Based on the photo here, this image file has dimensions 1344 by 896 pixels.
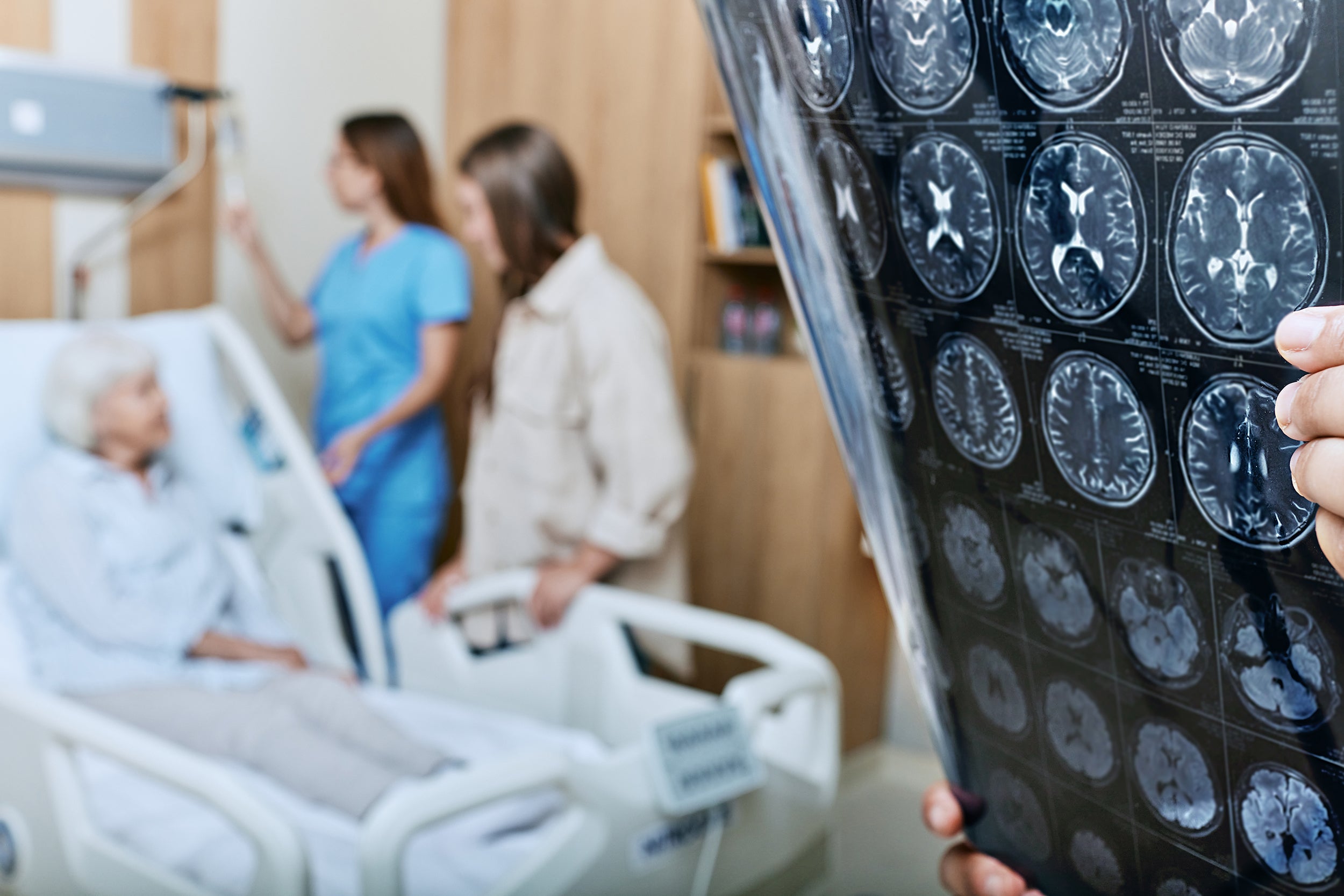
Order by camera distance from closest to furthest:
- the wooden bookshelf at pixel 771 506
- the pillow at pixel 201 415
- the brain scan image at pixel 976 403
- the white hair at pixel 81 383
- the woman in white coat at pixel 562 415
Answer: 1. the brain scan image at pixel 976 403
2. the white hair at pixel 81 383
3. the woman in white coat at pixel 562 415
4. the pillow at pixel 201 415
5. the wooden bookshelf at pixel 771 506

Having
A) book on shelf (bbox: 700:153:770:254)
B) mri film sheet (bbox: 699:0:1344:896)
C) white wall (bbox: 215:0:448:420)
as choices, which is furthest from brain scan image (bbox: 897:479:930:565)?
white wall (bbox: 215:0:448:420)

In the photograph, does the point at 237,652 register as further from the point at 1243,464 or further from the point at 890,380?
the point at 1243,464

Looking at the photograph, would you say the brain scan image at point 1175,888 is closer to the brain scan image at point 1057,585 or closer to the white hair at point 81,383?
the brain scan image at point 1057,585

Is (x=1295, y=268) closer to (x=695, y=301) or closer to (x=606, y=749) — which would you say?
(x=606, y=749)

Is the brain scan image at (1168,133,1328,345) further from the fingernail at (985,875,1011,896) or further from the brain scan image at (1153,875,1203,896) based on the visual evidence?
the fingernail at (985,875,1011,896)

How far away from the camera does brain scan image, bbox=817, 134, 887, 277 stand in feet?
1.28

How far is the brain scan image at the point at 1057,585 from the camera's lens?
399 millimetres

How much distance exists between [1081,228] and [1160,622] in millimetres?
129

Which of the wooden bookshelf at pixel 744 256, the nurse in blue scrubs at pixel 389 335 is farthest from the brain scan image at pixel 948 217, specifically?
the wooden bookshelf at pixel 744 256

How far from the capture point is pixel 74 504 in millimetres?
1981

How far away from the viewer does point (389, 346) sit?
265 centimetres

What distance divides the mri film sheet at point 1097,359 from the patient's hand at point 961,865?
0.06 metres

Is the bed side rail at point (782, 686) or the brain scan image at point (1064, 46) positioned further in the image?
the bed side rail at point (782, 686)

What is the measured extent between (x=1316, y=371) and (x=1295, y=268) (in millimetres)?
26
